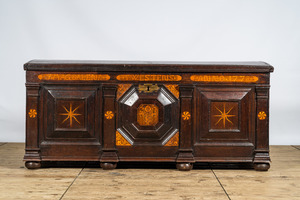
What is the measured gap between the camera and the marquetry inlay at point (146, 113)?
3.93m

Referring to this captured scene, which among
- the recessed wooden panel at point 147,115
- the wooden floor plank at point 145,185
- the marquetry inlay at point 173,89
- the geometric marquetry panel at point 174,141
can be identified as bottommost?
the wooden floor plank at point 145,185

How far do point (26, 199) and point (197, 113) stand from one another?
1469 millimetres

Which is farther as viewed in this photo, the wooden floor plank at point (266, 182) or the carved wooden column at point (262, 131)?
the carved wooden column at point (262, 131)

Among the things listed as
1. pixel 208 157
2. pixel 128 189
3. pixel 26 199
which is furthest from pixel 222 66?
pixel 26 199

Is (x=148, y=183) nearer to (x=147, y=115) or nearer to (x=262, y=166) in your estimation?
(x=147, y=115)

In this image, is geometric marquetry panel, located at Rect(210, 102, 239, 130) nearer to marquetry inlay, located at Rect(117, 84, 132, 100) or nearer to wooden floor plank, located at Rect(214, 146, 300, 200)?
wooden floor plank, located at Rect(214, 146, 300, 200)

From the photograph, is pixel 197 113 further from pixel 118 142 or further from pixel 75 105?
pixel 75 105

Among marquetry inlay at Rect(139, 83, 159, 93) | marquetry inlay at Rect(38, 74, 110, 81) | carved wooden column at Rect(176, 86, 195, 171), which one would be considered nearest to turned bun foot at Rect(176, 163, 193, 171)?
carved wooden column at Rect(176, 86, 195, 171)

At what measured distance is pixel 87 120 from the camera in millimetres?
3947

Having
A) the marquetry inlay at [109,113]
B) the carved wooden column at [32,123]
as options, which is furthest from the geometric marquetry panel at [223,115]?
the carved wooden column at [32,123]

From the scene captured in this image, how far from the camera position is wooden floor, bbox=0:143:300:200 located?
10.7 feet

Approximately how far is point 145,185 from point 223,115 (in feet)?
2.88

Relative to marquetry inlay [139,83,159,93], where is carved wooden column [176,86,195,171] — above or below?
below

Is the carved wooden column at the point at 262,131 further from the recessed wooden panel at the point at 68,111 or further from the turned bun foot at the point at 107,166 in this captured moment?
the recessed wooden panel at the point at 68,111
